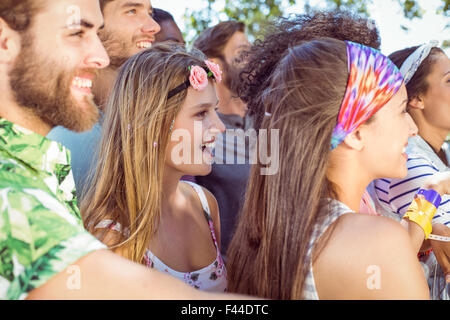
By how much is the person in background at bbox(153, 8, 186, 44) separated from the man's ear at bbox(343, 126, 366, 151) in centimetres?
264

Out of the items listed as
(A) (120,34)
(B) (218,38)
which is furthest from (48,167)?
(B) (218,38)

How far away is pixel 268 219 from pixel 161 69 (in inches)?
44.4

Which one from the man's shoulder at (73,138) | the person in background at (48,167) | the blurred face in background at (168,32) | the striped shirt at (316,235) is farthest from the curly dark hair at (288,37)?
the blurred face in background at (168,32)

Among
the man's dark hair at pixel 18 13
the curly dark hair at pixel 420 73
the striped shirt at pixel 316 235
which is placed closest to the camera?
the man's dark hair at pixel 18 13

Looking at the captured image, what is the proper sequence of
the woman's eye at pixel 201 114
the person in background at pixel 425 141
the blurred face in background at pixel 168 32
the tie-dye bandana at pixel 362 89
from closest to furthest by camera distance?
the tie-dye bandana at pixel 362 89, the woman's eye at pixel 201 114, the person in background at pixel 425 141, the blurred face in background at pixel 168 32

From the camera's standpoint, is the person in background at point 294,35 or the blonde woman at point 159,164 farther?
the blonde woman at point 159,164

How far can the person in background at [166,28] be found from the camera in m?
4.16

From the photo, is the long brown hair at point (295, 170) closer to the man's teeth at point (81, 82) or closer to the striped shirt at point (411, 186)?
the man's teeth at point (81, 82)

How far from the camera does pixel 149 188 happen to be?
2318 mm

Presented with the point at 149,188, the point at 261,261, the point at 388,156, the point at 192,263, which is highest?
the point at 388,156

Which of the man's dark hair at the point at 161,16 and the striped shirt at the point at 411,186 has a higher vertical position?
the man's dark hair at the point at 161,16

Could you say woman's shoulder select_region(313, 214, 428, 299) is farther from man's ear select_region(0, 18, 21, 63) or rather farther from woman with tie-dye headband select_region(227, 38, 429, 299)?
man's ear select_region(0, 18, 21, 63)

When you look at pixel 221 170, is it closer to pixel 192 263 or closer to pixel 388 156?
pixel 192 263
